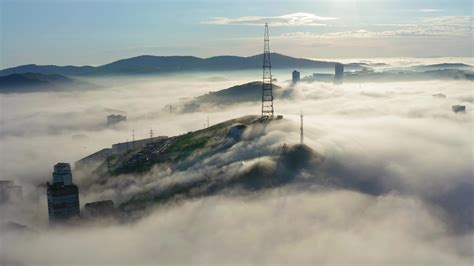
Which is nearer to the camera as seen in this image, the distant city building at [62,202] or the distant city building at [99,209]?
the distant city building at [62,202]

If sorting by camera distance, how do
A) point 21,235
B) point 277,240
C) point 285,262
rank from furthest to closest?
point 21,235 → point 277,240 → point 285,262

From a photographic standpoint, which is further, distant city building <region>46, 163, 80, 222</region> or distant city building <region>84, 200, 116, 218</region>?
distant city building <region>84, 200, 116, 218</region>

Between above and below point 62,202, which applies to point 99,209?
below

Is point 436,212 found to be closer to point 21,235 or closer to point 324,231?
point 324,231

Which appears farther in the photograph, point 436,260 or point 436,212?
point 436,212

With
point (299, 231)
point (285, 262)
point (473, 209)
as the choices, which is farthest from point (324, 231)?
point (473, 209)

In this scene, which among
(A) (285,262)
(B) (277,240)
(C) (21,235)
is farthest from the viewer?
(C) (21,235)

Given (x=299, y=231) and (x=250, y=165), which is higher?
(x=250, y=165)
